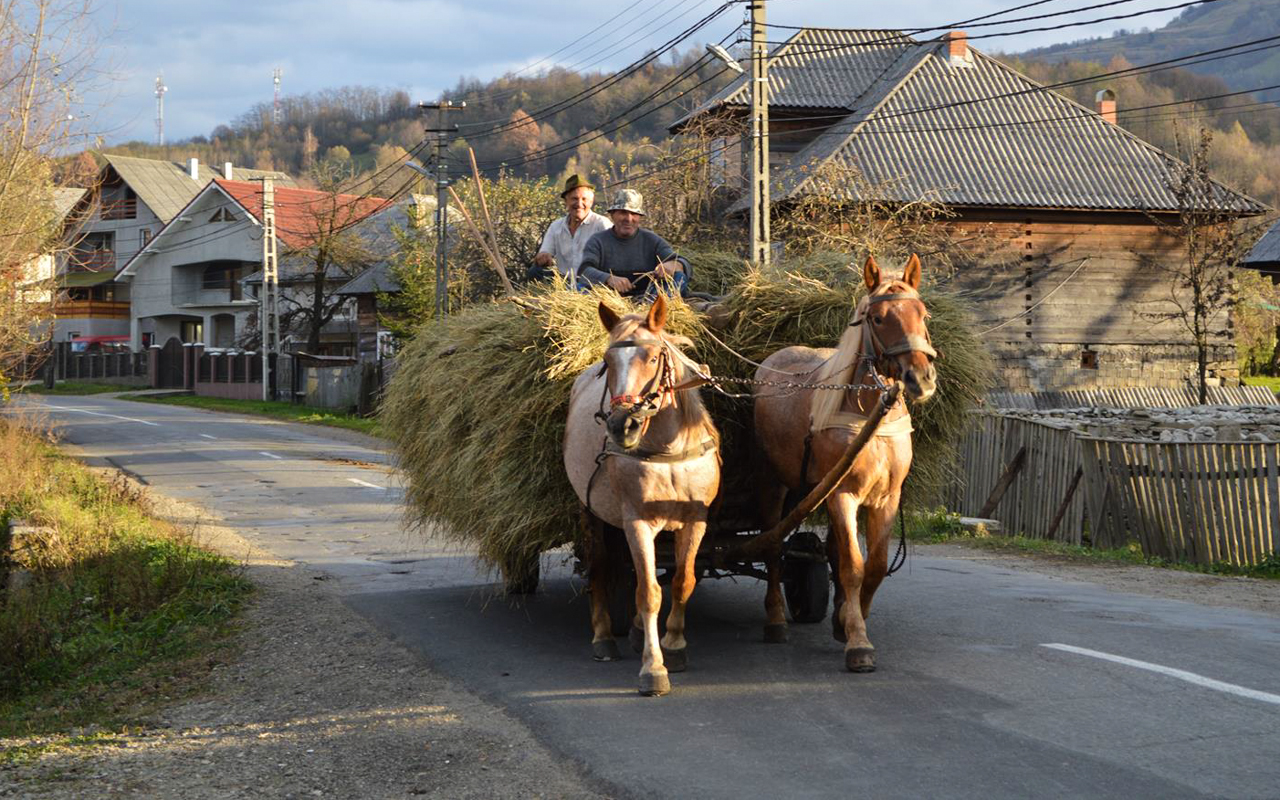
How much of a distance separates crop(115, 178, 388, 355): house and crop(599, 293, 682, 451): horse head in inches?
1738

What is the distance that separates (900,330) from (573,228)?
4305 millimetres

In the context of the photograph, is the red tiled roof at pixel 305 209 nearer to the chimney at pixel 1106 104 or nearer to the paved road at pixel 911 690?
A: the chimney at pixel 1106 104

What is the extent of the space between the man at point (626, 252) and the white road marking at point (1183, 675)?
329 cm

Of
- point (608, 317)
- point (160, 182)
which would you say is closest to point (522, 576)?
point (608, 317)

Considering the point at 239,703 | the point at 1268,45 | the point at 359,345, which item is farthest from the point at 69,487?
the point at 359,345

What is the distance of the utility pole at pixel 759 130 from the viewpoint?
1833cm

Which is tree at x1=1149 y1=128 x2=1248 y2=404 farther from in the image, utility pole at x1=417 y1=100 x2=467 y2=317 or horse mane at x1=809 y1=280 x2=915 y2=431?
horse mane at x1=809 y1=280 x2=915 y2=431

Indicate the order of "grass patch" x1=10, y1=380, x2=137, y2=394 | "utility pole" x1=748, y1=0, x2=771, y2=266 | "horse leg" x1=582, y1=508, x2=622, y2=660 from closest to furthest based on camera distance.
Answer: "horse leg" x1=582, y1=508, x2=622, y2=660, "utility pole" x1=748, y1=0, x2=771, y2=266, "grass patch" x1=10, y1=380, x2=137, y2=394

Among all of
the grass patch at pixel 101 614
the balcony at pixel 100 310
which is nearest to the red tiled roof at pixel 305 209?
the balcony at pixel 100 310

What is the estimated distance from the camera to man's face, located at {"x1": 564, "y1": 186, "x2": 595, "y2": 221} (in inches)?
371

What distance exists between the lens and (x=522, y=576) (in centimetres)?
823

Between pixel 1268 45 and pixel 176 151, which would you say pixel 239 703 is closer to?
pixel 1268 45

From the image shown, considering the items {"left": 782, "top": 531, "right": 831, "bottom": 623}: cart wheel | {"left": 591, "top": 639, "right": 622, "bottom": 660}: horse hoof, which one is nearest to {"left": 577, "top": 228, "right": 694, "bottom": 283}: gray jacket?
{"left": 782, "top": 531, "right": 831, "bottom": 623}: cart wheel

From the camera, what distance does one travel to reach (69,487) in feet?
50.2
